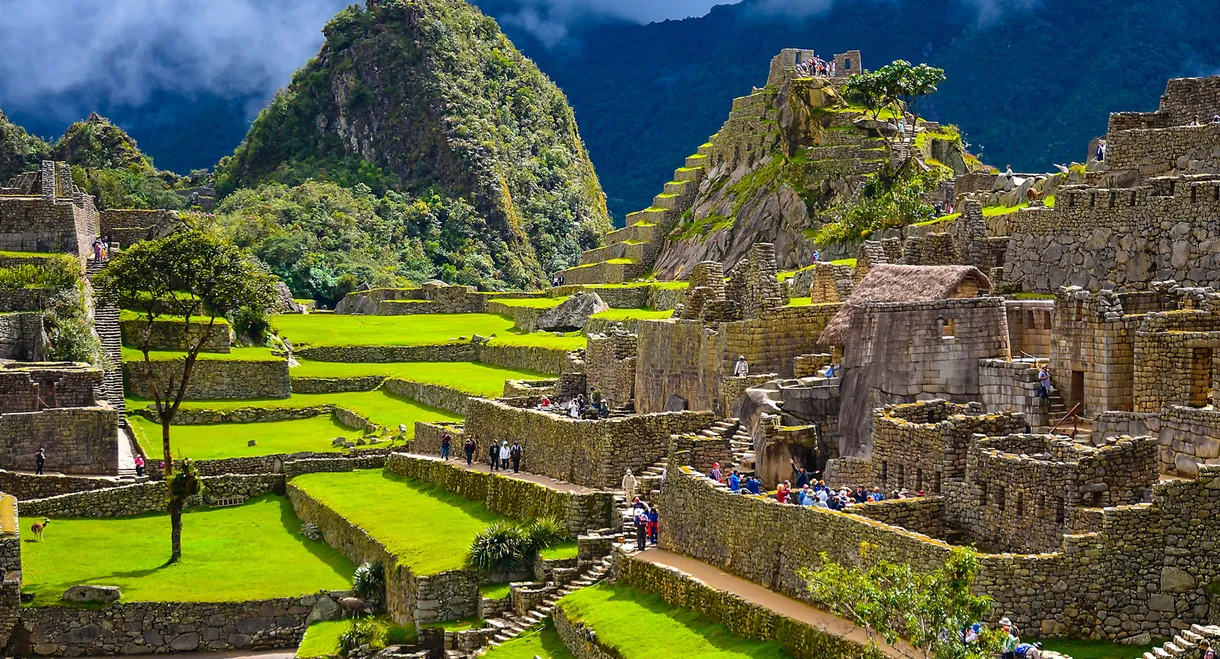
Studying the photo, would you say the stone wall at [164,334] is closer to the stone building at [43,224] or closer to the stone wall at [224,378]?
the stone wall at [224,378]

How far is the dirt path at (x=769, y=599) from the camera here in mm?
26369

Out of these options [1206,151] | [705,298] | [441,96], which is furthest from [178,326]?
[441,96]

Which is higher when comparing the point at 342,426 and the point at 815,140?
the point at 815,140

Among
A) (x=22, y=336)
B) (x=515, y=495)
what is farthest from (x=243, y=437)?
(x=515, y=495)

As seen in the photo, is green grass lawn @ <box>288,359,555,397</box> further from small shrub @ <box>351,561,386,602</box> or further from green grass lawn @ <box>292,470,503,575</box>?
small shrub @ <box>351,561,386,602</box>

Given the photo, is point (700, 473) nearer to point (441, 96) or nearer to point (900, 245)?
point (900, 245)

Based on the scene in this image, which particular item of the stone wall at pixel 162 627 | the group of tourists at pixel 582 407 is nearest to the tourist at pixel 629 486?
the group of tourists at pixel 582 407

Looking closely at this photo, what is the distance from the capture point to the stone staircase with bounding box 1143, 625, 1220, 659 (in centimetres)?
2334

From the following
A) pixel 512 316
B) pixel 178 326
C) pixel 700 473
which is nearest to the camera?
pixel 700 473

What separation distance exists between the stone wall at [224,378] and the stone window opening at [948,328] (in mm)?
36050

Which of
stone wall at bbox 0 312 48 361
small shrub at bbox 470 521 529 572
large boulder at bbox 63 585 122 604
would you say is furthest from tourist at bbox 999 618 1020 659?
stone wall at bbox 0 312 48 361

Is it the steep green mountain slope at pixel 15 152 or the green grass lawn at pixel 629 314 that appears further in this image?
the steep green mountain slope at pixel 15 152

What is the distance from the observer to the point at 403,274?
12662cm

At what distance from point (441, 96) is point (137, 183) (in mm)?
44497
